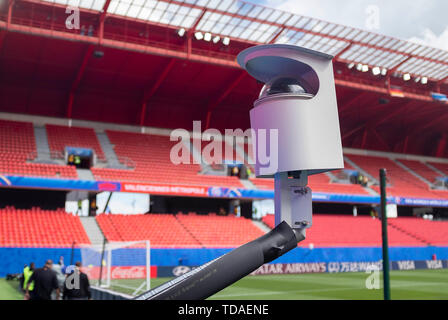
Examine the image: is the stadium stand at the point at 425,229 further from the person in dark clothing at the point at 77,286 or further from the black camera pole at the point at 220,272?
the black camera pole at the point at 220,272

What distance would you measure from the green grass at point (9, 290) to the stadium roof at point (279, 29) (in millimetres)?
15520

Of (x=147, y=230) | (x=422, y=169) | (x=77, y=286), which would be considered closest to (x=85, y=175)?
(x=147, y=230)

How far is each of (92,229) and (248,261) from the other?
83.9ft

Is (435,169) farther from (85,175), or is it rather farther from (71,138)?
(71,138)

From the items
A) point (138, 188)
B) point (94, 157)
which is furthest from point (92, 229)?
point (94, 157)

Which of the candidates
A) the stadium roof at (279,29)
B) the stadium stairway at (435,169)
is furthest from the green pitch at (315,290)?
the stadium stairway at (435,169)

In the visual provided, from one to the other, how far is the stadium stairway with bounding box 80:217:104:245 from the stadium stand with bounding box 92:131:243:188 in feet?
8.64

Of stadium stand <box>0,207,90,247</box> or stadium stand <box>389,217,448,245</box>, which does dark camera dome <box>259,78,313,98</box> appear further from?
stadium stand <box>389,217,448,245</box>

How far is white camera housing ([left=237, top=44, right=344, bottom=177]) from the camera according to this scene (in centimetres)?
133

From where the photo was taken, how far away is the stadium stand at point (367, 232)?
100 feet

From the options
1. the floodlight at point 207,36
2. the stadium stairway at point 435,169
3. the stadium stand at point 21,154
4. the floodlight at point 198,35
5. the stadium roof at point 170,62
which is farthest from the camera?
the stadium stairway at point 435,169

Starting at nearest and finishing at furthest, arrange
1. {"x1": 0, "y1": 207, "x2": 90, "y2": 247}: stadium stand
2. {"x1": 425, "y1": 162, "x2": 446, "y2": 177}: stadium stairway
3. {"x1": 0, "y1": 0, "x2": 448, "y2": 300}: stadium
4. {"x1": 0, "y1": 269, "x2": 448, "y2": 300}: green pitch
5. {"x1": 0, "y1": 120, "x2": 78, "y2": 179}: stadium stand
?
1. {"x1": 0, "y1": 269, "x2": 448, "y2": 300}: green pitch
2. {"x1": 0, "y1": 207, "x2": 90, "y2": 247}: stadium stand
3. {"x1": 0, "y1": 0, "x2": 448, "y2": 300}: stadium
4. {"x1": 0, "y1": 120, "x2": 78, "y2": 179}: stadium stand
5. {"x1": 425, "y1": 162, "x2": 446, "y2": 177}: stadium stairway

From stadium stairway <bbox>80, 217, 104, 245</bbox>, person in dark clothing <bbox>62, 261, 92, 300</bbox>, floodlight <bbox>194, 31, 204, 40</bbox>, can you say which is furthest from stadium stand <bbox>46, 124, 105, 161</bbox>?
person in dark clothing <bbox>62, 261, 92, 300</bbox>
